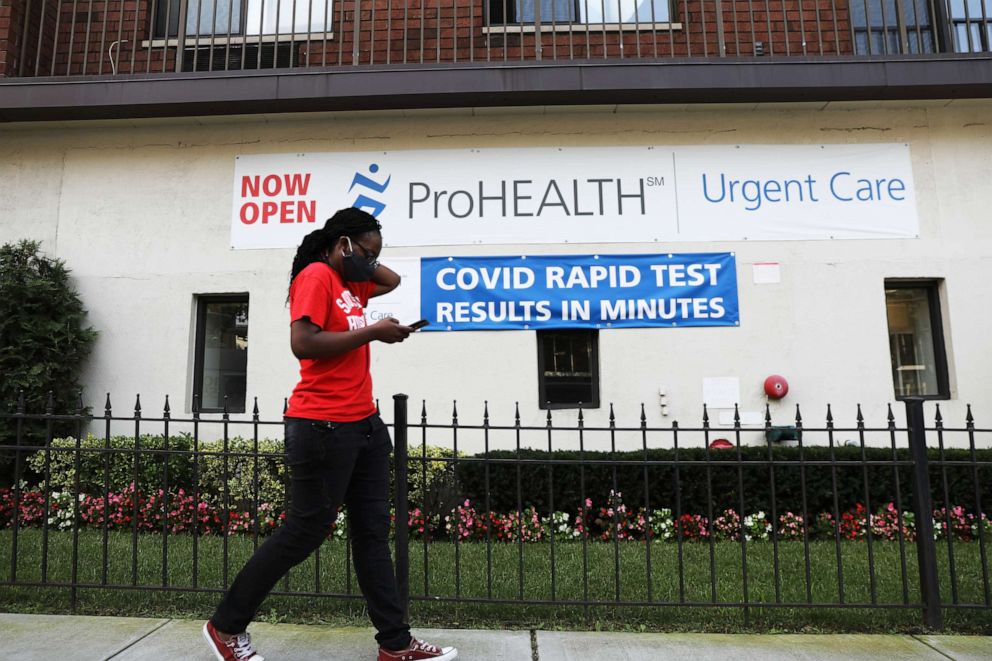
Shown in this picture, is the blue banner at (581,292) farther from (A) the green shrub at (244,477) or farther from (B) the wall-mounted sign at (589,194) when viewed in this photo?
(A) the green shrub at (244,477)

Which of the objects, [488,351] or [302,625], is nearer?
[302,625]

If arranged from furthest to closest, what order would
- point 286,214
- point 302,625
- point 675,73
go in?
point 286,214 → point 675,73 → point 302,625

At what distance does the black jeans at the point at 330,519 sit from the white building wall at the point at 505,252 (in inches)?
162

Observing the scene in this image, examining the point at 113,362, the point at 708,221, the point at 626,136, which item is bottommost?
the point at 113,362

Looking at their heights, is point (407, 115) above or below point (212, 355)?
above

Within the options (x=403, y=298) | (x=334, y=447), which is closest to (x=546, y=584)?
(x=334, y=447)

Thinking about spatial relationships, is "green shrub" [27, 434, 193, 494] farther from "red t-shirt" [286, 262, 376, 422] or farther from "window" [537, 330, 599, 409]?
"red t-shirt" [286, 262, 376, 422]

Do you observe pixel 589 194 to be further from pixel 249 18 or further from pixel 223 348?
pixel 249 18

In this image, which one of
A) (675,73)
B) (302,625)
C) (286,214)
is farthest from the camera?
(286,214)

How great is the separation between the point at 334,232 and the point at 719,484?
14.0ft

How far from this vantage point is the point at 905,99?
277 inches

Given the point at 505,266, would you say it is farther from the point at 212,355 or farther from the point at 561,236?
the point at 212,355

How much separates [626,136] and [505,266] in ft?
6.46

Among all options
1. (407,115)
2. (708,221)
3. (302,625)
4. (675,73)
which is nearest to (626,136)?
(675,73)
